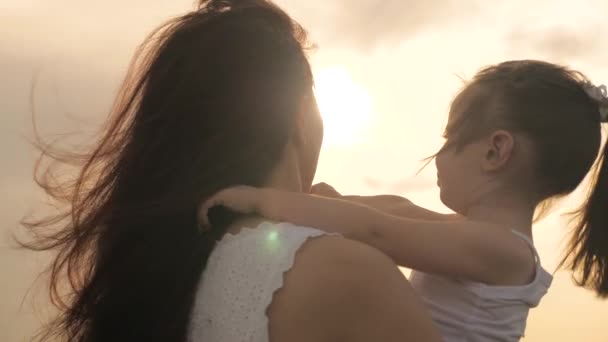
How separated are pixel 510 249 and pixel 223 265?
1.42 meters

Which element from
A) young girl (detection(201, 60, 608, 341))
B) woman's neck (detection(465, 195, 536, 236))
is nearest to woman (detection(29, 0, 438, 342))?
young girl (detection(201, 60, 608, 341))

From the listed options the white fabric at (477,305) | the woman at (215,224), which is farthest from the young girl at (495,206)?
the woman at (215,224)

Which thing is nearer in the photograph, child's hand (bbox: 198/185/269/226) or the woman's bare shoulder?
the woman's bare shoulder

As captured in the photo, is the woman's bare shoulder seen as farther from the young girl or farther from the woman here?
the young girl

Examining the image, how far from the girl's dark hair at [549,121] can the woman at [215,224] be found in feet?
4.23

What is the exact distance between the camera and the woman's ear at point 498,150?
3314 mm

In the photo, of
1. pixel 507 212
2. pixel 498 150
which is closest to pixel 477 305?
pixel 507 212

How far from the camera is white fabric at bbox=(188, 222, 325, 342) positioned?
1853 millimetres

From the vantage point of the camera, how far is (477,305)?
2932mm

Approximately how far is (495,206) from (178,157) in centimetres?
166

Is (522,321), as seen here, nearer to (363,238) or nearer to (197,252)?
(363,238)

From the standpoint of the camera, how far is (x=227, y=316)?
6.34ft

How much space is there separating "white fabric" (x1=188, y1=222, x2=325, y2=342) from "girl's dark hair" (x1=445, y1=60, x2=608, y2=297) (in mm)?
1812

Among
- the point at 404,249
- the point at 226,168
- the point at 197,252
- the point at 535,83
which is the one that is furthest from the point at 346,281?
the point at 535,83
